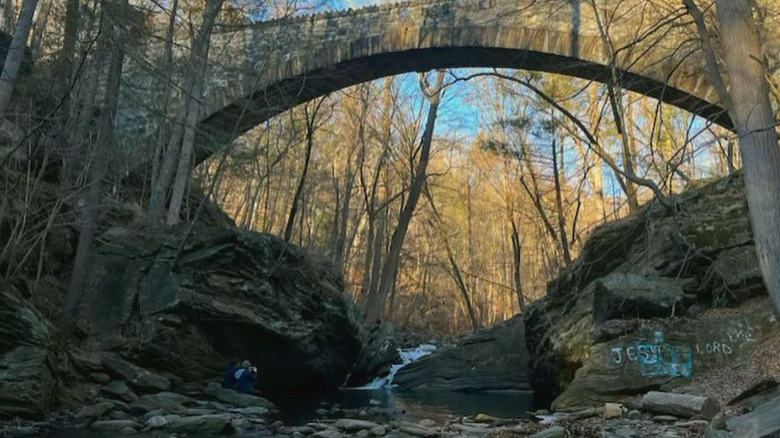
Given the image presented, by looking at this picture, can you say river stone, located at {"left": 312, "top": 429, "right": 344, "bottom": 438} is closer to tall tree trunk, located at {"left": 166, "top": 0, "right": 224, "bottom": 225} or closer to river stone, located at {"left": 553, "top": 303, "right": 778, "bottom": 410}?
river stone, located at {"left": 553, "top": 303, "right": 778, "bottom": 410}

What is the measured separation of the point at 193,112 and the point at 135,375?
21.5 feet

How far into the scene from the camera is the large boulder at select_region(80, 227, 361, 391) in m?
11.2

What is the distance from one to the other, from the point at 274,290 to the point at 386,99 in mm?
13013

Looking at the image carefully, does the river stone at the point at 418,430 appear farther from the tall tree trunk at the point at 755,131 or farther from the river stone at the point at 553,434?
the tall tree trunk at the point at 755,131

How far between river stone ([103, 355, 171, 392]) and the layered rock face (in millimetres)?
6348

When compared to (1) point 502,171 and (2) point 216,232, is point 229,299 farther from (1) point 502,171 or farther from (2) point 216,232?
(1) point 502,171

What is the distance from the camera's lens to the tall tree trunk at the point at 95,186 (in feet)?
33.8

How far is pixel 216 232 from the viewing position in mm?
12516

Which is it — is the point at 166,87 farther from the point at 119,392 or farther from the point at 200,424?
the point at 200,424

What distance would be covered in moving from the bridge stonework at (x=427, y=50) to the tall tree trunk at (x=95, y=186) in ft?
7.64

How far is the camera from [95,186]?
10586mm

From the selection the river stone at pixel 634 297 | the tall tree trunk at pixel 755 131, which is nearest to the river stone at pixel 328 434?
the tall tree trunk at pixel 755 131

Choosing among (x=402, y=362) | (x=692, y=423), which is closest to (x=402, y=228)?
(x=402, y=362)

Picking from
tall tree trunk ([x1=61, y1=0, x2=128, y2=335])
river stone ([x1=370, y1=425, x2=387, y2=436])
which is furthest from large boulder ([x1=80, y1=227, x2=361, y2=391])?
river stone ([x1=370, y1=425, x2=387, y2=436])
